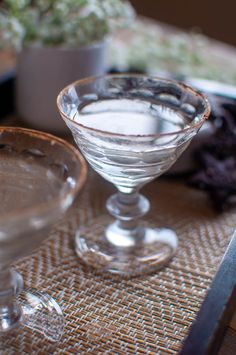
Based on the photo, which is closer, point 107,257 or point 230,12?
point 107,257

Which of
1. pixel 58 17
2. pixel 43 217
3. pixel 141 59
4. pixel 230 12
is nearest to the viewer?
pixel 43 217

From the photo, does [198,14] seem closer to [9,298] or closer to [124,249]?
[124,249]

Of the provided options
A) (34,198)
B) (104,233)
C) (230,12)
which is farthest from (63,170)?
(230,12)

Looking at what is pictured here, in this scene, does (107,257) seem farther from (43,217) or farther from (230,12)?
(230,12)

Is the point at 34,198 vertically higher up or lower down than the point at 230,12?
higher up

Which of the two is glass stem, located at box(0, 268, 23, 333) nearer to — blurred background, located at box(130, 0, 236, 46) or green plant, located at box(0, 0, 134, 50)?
green plant, located at box(0, 0, 134, 50)

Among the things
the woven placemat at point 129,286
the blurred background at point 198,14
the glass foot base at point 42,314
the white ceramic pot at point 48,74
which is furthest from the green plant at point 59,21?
the blurred background at point 198,14

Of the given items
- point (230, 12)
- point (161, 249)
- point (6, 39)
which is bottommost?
point (230, 12)

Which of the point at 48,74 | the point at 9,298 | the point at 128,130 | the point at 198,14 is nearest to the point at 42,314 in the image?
the point at 9,298
